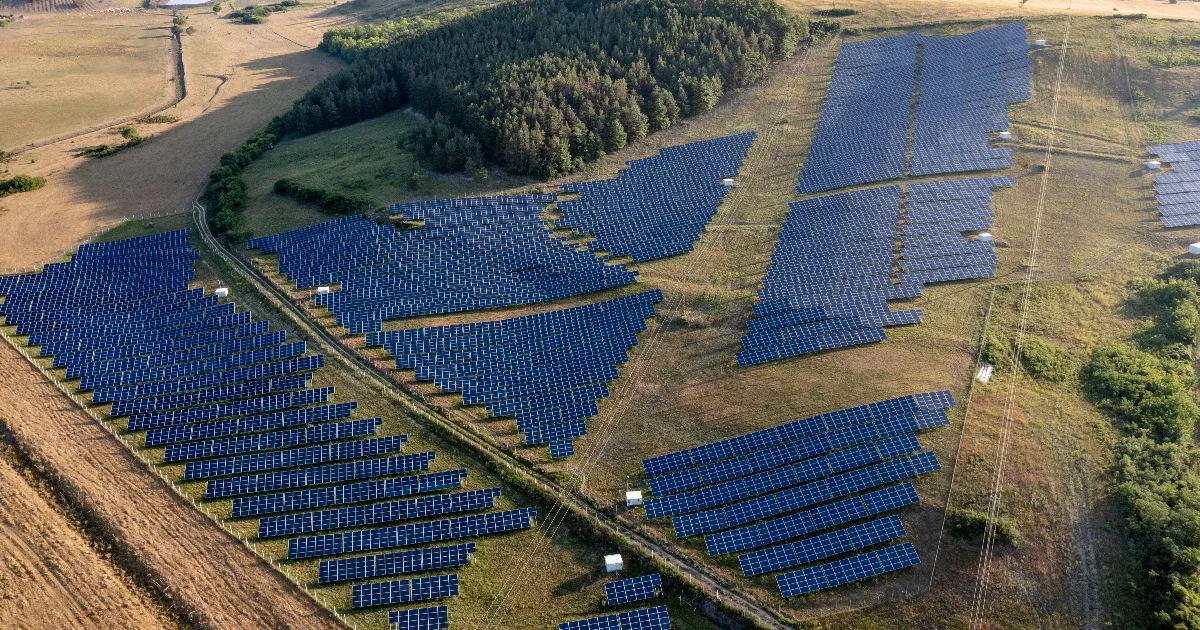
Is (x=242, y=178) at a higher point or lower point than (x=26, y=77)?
lower

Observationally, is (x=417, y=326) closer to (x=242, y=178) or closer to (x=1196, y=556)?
(x=242, y=178)

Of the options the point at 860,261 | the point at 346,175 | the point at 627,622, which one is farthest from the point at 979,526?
the point at 346,175

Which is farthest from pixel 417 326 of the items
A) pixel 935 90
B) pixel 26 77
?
pixel 26 77

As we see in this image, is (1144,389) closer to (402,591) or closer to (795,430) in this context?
(795,430)

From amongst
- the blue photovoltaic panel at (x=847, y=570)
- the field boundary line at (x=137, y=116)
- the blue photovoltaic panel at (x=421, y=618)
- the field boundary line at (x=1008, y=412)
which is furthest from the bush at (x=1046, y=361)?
the field boundary line at (x=137, y=116)

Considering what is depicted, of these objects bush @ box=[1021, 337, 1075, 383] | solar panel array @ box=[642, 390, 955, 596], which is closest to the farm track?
solar panel array @ box=[642, 390, 955, 596]

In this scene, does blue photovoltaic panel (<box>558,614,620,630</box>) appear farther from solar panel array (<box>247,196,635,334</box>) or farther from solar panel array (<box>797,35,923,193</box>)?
solar panel array (<box>797,35,923,193</box>)

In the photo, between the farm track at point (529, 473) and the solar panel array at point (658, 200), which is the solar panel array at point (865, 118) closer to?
the solar panel array at point (658, 200)
